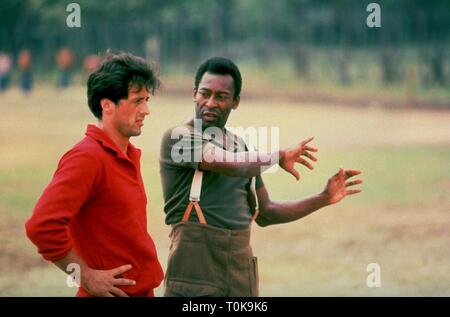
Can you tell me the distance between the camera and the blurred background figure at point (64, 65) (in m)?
16.1

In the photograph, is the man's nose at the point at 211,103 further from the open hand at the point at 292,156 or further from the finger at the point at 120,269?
the finger at the point at 120,269

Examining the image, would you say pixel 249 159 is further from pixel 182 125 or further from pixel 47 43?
pixel 47 43

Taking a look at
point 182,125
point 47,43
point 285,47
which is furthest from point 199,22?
point 182,125

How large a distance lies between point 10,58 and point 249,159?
14.0 metres

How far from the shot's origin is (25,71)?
52.5ft

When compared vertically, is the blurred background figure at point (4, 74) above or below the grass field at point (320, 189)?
above

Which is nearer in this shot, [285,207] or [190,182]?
[190,182]

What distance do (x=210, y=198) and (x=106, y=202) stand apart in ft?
1.75

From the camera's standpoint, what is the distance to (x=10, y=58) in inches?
644

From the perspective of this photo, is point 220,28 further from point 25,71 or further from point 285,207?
point 285,207

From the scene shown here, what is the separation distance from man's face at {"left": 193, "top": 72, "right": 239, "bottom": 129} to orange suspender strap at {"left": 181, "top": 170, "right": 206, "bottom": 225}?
8.2 inches

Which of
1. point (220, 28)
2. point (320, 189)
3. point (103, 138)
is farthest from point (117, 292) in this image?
point (220, 28)

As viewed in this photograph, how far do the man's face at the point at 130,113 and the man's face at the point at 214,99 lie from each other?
0.44 meters

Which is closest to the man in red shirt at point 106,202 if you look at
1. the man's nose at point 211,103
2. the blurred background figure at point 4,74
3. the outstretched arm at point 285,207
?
the man's nose at point 211,103
